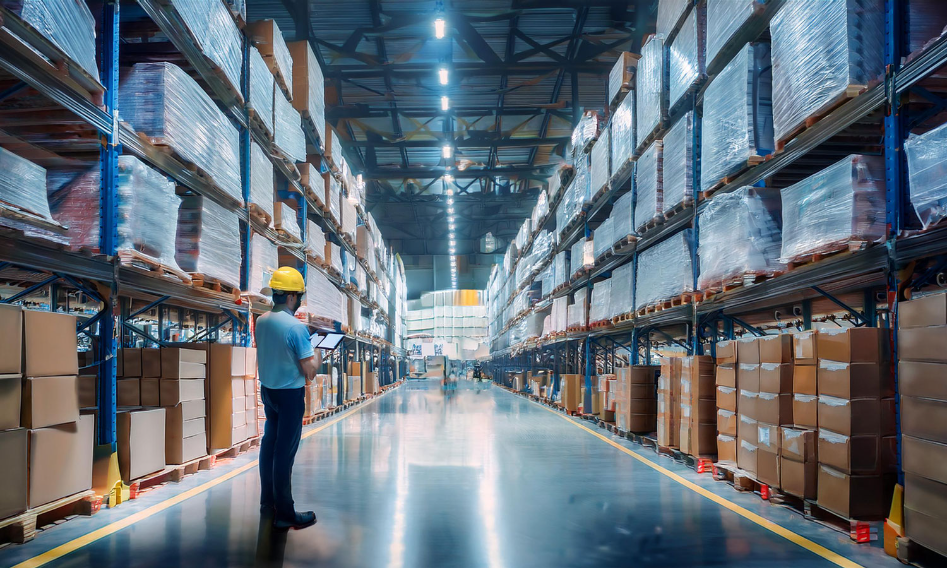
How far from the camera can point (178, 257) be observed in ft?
19.7

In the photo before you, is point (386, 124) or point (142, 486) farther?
point (386, 124)

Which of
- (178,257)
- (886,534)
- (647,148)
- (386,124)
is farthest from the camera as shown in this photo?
(386,124)

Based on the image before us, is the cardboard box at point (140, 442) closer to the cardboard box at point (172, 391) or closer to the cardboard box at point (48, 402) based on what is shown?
the cardboard box at point (172, 391)

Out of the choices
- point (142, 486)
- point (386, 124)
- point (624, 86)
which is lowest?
point (142, 486)

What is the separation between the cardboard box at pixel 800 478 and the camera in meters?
4.21

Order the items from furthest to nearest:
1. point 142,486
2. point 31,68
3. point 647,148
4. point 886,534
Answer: point 647,148, point 142,486, point 31,68, point 886,534

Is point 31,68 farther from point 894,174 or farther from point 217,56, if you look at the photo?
point 894,174

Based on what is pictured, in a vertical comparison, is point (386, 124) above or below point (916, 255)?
above

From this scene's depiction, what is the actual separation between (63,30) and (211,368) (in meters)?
3.44

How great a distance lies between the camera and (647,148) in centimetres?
806

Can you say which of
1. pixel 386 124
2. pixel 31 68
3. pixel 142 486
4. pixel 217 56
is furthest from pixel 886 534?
pixel 386 124

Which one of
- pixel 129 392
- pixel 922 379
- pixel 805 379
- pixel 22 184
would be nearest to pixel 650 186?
pixel 805 379

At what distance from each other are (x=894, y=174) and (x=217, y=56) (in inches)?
233

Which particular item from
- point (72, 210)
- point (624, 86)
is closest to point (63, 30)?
point (72, 210)
